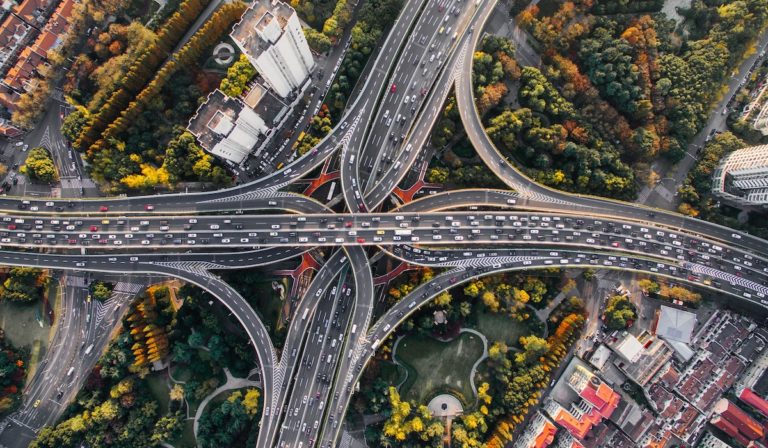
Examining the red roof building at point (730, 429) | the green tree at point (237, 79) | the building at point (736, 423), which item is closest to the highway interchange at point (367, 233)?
the green tree at point (237, 79)

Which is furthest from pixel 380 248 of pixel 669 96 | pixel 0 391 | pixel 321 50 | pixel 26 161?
pixel 0 391

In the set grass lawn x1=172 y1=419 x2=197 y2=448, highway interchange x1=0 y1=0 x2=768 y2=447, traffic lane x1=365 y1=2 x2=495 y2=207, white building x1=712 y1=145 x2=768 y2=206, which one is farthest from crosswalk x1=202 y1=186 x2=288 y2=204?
white building x1=712 y1=145 x2=768 y2=206

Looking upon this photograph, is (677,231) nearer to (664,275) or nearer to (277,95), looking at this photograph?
(664,275)

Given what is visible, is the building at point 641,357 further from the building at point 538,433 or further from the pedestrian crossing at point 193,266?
the pedestrian crossing at point 193,266

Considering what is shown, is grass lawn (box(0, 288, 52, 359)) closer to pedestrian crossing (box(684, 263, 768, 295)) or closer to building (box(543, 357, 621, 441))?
building (box(543, 357, 621, 441))

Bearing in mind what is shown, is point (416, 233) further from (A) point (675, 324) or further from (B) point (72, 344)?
(B) point (72, 344)
